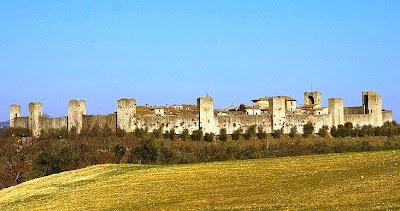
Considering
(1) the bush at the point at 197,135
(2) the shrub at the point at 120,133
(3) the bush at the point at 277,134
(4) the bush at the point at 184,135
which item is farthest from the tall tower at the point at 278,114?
(2) the shrub at the point at 120,133

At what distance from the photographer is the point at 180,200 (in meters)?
27.0

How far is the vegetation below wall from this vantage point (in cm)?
6569

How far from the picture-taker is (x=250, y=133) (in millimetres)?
88625

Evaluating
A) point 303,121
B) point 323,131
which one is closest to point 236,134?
point 303,121

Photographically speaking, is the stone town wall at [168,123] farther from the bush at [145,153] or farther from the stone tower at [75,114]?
the bush at [145,153]

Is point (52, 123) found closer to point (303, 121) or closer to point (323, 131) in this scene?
point (303, 121)

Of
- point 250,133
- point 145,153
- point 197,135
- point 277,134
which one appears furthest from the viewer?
point 277,134

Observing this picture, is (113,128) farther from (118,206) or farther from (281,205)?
(281,205)

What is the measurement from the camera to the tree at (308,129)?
90.9 m

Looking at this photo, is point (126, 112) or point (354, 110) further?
point (354, 110)

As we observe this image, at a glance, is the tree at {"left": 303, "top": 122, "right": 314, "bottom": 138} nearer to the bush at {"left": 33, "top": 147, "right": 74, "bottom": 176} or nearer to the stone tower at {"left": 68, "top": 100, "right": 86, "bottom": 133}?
the stone tower at {"left": 68, "top": 100, "right": 86, "bottom": 133}

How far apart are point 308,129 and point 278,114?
3.72 metres

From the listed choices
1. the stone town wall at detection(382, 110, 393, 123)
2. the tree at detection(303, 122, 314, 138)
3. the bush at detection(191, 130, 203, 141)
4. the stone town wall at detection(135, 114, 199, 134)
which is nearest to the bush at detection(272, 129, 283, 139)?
the tree at detection(303, 122, 314, 138)

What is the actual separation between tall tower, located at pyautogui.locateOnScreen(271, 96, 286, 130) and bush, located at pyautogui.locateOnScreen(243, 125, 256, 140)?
272 centimetres
